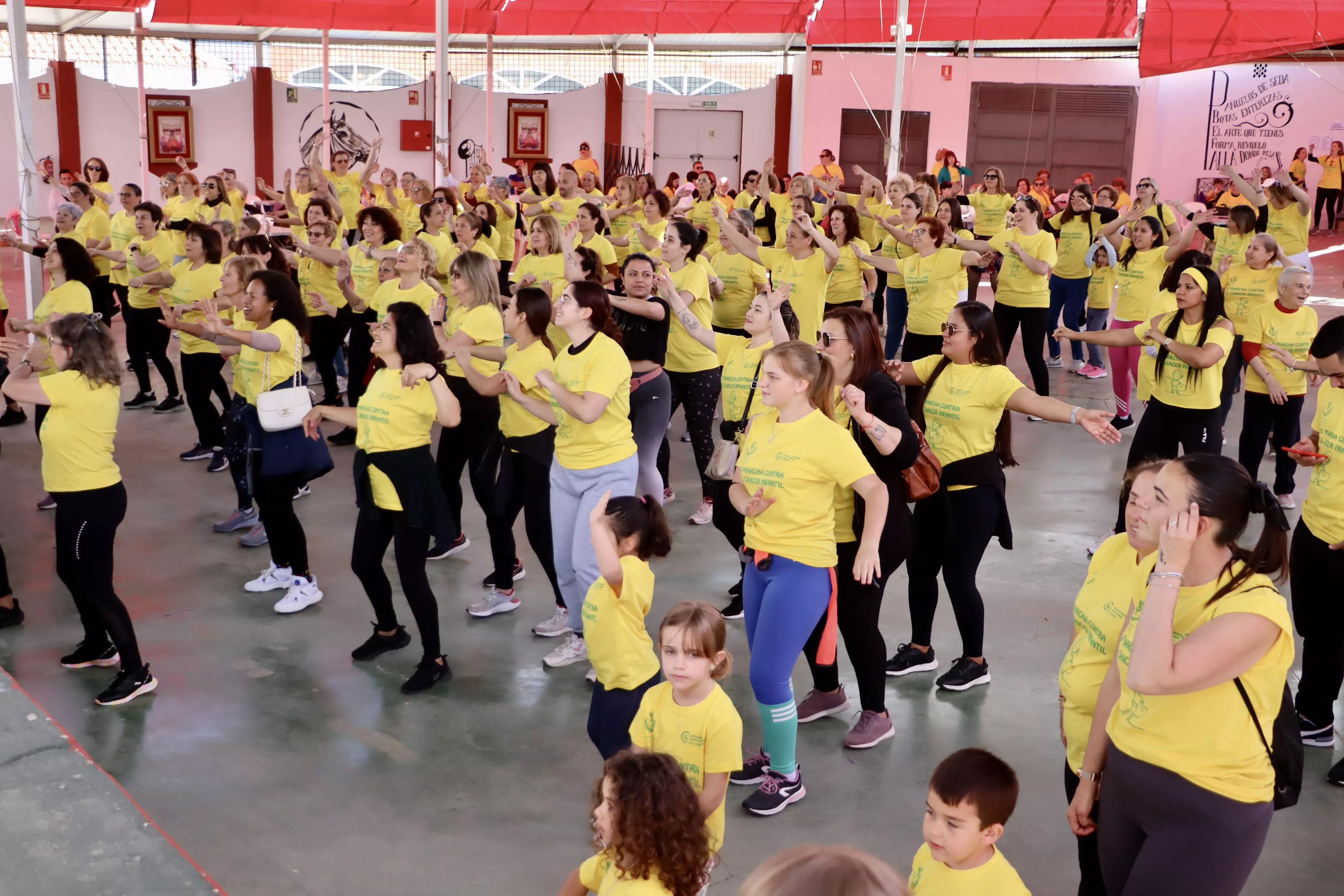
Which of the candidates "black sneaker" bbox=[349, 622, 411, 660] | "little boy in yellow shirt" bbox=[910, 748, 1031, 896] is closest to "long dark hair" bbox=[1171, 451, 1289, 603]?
"little boy in yellow shirt" bbox=[910, 748, 1031, 896]

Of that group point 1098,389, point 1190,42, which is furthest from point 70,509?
point 1190,42

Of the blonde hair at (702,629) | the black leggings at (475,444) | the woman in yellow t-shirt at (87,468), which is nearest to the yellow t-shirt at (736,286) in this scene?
the black leggings at (475,444)

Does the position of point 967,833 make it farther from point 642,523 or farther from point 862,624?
point 862,624

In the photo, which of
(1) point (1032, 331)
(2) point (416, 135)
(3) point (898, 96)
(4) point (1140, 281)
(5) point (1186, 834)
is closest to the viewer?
(5) point (1186, 834)

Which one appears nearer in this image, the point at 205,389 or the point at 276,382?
the point at 276,382

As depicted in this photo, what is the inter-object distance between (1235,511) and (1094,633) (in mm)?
576

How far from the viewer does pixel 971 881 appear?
2.49 metres

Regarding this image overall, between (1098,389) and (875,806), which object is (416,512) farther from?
(1098,389)

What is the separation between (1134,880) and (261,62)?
24.3 meters

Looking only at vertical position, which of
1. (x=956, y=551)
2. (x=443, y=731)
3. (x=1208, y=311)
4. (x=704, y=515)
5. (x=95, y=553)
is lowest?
(x=443, y=731)

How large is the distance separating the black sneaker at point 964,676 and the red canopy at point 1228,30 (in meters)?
13.9

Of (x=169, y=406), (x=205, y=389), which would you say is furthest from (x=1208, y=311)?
(x=169, y=406)

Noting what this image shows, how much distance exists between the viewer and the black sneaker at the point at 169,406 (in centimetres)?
949

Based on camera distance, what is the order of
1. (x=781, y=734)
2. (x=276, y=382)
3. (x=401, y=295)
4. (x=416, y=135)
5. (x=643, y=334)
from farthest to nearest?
1. (x=416, y=135)
2. (x=401, y=295)
3. (x=643, y=334)
4. (x=276, y=382)
5. (x=781, y=734)
